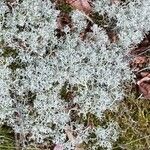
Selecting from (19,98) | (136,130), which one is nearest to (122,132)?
(136,130)

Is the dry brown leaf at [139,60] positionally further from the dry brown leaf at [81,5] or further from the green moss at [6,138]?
the green moss at [6,138]

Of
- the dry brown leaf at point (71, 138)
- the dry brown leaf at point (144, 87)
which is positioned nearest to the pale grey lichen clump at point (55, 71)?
the dry brown leaf at point (71, 138)

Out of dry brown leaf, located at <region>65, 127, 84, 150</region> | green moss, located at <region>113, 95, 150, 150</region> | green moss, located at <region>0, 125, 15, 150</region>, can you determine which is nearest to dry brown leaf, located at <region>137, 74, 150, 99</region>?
green moss, located at <region>113, 95, 150, 150</region>

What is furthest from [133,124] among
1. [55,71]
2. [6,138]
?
[6,138]

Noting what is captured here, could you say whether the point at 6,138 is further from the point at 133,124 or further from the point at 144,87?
the point at 144,87

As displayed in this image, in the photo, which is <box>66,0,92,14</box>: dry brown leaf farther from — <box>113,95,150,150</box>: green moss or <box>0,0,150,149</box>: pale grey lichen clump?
<box>113,95,150,150</box>: green moss
